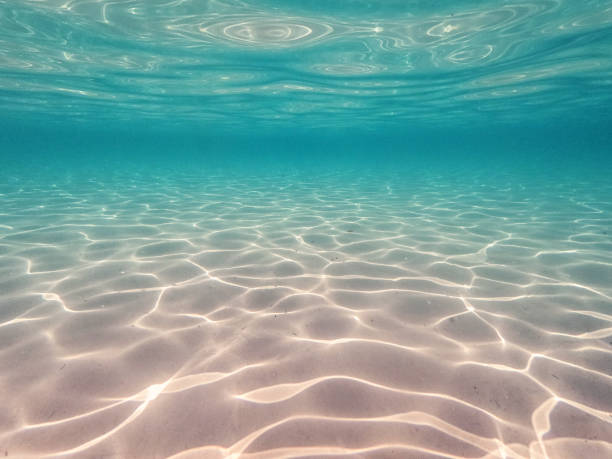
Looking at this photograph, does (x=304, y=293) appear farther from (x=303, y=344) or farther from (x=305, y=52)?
(x=305, y=52)

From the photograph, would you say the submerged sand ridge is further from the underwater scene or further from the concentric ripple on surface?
the concentric ripple on surface

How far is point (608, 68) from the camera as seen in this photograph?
17.2m

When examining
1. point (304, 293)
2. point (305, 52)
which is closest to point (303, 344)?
point (304, 293)

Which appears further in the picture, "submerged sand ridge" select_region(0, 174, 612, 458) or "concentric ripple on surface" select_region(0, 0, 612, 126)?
"concentric ripple on surface" select_region(0, 0, 612, 126)

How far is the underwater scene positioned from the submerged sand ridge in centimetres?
2

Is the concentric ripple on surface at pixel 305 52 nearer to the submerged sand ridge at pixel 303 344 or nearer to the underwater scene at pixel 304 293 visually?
the underwater scene at pixel 304 293

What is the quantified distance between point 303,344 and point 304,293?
4.07 ft

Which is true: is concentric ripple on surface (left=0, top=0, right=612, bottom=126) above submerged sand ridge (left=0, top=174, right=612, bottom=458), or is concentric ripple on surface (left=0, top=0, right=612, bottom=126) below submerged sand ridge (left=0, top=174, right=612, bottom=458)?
above

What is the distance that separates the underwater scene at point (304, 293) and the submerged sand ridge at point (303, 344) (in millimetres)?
21

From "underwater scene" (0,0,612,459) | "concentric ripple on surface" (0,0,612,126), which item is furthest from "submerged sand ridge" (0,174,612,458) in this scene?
"concentric ripple on surface" (0,0,612,126)

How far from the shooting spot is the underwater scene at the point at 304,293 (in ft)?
8.13

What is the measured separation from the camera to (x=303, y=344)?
11.3 feet

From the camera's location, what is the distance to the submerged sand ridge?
2402 mm

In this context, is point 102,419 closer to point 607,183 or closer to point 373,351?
point 373,351
